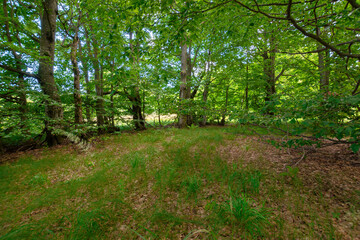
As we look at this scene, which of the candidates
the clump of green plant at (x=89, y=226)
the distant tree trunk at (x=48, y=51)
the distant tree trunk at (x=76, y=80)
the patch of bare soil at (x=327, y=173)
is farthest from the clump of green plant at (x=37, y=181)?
the patch of bare soil at (x=327, y=173)

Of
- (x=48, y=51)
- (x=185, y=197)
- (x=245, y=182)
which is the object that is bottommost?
(x=185, y=197)

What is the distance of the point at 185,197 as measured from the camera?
2.69 m

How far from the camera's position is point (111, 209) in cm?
247

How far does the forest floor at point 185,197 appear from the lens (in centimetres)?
194

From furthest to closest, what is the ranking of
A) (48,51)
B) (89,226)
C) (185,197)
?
(48,51)
(185,197)
(89,226)

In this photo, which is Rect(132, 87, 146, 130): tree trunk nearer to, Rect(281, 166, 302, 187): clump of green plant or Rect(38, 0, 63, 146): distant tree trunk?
Rect(38, 0, 63, 146): distant tree trunk

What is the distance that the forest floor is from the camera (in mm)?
1944

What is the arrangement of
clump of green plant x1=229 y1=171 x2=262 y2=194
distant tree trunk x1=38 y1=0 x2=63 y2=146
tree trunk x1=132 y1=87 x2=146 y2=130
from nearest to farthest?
clump of green plant x1=229 y1=171 x2=262 y2=194 < distant tree trunk x1=38 y1=0 x2=63 y2=146 < tree trunk x1=132 y1=87 x2=146 y2=130

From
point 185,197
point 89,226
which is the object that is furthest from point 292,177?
point 89,226

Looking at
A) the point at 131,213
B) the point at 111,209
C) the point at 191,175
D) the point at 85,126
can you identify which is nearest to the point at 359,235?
the point at 191,175

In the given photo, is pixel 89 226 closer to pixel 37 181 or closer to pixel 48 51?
pixel 37 181

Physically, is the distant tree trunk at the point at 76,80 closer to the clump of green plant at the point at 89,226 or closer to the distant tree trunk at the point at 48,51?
the distant tree trunk at the point at 48,51

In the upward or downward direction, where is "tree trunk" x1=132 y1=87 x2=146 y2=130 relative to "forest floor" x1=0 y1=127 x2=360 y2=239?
upward

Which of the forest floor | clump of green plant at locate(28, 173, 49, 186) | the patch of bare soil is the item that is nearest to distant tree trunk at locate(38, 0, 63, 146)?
the forest floor
